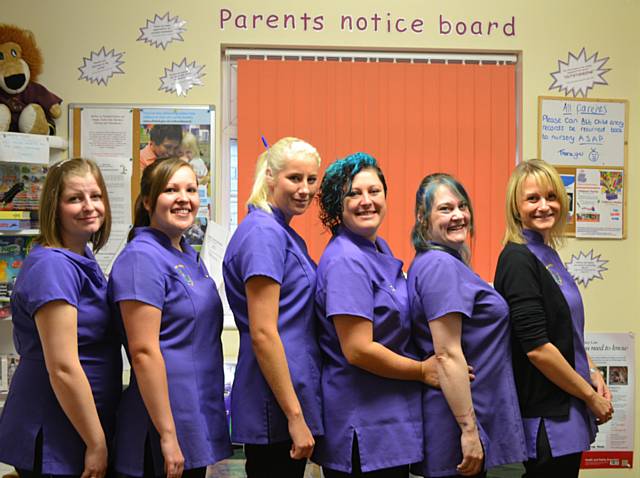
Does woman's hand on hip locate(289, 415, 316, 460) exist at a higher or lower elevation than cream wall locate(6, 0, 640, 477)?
lower

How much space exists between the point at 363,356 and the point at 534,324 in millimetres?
467

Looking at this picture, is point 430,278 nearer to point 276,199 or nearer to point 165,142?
point 276,199

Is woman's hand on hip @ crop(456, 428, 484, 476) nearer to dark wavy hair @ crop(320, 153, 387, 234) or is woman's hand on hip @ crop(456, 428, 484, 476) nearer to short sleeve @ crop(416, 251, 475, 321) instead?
short sleeve @ crop(416, 251, 475, 321)

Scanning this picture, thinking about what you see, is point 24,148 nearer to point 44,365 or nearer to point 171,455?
point 44,365

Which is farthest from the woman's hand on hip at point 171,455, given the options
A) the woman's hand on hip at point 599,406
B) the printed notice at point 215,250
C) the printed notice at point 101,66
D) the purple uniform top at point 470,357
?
the printed notice at point 101,66

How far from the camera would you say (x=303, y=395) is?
1618 millimetres

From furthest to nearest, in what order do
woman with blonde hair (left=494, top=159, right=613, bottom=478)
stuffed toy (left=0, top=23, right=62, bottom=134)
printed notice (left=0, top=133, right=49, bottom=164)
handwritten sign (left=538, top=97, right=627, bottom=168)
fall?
1. handwritten sign (left=538, top=97, right=627, bottom=168)
2. stuffed toy (left=0, top=23, right=62, bottom=134)
3. printed notice (left=0, top=133, right=49, bottom=164)
4. woman with blonde hair (left=494, top=159, right=613, bottom=478)

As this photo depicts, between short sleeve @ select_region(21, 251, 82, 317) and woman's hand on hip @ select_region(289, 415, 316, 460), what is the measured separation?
1.88 ft

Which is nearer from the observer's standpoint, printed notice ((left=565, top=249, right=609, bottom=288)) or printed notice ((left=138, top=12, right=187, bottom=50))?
printed notice ((left=138, top=12, right=187, bottom=50))

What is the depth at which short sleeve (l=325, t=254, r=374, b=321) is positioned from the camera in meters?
1.57

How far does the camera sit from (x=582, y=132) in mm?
3104

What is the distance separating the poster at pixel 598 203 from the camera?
3109mm

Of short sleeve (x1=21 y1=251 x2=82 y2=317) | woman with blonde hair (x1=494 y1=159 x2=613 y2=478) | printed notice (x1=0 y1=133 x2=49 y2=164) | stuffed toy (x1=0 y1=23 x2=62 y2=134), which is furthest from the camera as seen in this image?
stuffed toy (x1=0 y1=23 x2=62 y2=134)

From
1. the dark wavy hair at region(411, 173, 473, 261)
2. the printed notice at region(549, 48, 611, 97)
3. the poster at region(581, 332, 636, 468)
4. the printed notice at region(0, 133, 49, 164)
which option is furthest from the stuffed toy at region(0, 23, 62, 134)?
the poster at region(581, 332, 636, 468)
